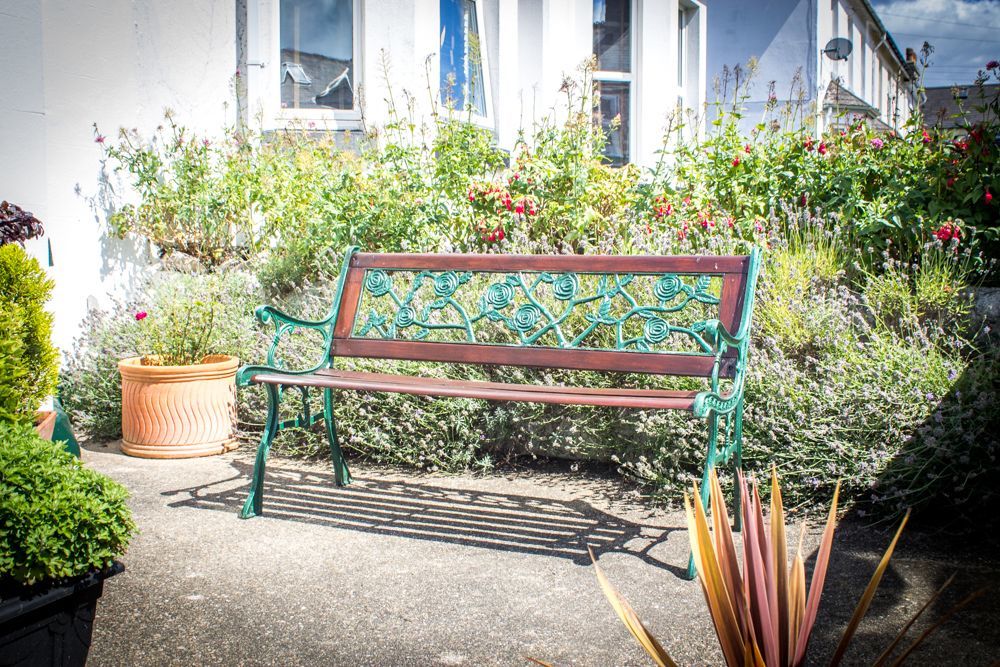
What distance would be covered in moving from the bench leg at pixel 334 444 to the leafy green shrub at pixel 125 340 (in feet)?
3.75

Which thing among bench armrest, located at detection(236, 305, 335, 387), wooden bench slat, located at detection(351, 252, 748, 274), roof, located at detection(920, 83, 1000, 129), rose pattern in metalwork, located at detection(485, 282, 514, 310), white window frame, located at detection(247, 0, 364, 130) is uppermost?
white window frame, located at detection(247, 0, 364, 130)

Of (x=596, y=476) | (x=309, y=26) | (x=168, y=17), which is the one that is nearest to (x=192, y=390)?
(x=596, y=476)

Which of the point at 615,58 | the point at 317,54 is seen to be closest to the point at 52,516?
the point at 317,54

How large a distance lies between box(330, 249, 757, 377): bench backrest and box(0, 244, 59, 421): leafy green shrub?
1.29m

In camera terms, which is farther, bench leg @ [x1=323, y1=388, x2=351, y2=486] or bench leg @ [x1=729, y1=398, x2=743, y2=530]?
bench leg @ [x1=323, y1=388, x2=351, y2=486]

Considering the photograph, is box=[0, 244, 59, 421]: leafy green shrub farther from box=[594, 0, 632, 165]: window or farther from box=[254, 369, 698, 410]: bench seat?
box=[594, 0, 632, 165]: window

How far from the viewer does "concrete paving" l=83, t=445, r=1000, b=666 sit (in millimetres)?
2545

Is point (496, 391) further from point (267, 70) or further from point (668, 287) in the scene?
point (267, 70)

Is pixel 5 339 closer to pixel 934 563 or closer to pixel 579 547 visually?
pixel 579 547

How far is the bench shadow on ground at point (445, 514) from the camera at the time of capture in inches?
136

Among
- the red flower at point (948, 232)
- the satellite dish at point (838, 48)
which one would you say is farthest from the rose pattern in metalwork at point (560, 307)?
the satellite dish at point (838, 48)

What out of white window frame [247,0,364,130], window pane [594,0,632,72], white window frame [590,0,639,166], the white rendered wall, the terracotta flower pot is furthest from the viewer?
window pane [594,0,632,72]

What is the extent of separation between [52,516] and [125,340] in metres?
3.43

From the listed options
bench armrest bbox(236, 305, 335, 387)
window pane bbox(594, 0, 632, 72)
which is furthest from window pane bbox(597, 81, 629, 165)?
bench armrest bbox(236, 305, 335, 387)
